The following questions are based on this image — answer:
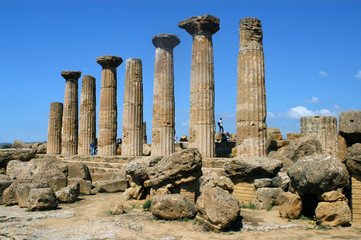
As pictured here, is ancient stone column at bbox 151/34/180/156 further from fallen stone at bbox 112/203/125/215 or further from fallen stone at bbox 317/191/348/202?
fallen stone at bbox 317/191/348/202

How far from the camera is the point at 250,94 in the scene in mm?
13703

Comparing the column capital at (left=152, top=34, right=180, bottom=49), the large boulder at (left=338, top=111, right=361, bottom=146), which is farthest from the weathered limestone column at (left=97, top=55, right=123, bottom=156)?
the large boulder at (left=338, top=111, right=361, bottom=146)

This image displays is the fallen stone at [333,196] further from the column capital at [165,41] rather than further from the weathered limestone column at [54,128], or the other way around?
the weathered limestone column at [54,128]

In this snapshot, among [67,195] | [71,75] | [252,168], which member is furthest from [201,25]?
[71,75]

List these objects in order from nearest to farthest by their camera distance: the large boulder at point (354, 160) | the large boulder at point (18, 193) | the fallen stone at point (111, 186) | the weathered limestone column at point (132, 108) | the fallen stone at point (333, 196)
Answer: the fallen stone at point (333, 196) < the large boulder at point (354, 160) < the large boulder at point (18, 193) < the fallen stone at point (111, 186) < the weathered limestone column at point (132, 108)

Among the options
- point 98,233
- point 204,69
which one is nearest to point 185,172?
point 98,233

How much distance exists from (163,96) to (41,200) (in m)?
9.95

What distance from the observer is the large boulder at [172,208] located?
25.9ft

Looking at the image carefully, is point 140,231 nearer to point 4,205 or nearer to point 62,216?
point 62,216

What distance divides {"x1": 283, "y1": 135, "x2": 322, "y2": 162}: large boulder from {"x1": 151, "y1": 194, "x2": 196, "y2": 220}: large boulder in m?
6.29

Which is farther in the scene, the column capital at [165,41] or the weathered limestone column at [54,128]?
the weathered limestone column at [54,128]

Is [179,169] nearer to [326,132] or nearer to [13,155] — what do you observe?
[326,132]

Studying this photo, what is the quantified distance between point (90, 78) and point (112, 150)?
18.3ft

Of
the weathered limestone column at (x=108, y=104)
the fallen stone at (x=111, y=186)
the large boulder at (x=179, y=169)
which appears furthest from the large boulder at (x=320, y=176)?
the weathered limestone column at (x=108, y=104)
